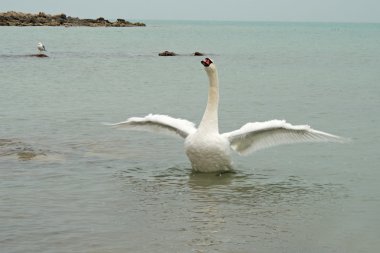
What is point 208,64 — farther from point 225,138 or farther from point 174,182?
point 174,182

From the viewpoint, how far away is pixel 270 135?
12.3 meters

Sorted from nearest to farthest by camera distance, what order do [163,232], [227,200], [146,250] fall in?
[146,250]
[163,232]
[227,200]

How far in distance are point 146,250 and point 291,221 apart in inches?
88.0

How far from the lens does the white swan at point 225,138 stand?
1191 centimetres

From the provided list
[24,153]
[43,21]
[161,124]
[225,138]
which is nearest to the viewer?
[225,138]

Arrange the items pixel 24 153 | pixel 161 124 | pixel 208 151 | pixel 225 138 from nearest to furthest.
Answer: pixel 208 151
pixel 225 138
pixel 161 124
pixel 24 153

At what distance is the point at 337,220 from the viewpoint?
977 centimetres

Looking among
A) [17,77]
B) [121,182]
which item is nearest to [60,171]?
[121,182]

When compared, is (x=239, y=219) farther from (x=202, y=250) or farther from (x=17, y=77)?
(x=17, y=77)

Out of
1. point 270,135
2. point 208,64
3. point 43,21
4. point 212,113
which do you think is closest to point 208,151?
point 212,113

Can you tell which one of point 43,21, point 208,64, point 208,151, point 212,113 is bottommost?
point 208,151

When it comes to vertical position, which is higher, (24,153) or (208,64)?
(208,64)

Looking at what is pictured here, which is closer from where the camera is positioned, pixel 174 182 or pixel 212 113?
pixel 174 182

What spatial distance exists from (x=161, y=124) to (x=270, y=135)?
6.67 ft
